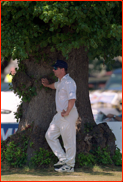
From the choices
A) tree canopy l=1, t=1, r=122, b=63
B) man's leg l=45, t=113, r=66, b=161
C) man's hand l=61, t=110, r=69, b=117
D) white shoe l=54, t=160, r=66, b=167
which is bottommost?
white shoe l=54, t=160, r=66, b=167

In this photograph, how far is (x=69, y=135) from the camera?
5855 mm

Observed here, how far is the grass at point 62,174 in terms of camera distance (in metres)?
5.27

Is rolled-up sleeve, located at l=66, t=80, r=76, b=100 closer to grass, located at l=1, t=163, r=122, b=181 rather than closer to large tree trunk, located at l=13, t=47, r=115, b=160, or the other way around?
large tree trunk, located at l=13, t=47, r=115, b=160

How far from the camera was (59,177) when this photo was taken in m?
5.38

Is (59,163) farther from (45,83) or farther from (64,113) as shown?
(45,83)

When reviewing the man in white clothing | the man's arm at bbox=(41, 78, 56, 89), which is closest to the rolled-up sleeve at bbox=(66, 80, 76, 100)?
the man in white clothing

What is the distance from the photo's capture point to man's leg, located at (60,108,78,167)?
5824mm

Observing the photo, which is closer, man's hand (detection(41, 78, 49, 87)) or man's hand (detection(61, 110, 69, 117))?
man's hand (detection(61, 110, 69, 117))

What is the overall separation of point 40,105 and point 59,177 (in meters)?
1.85

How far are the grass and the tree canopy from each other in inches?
87.3

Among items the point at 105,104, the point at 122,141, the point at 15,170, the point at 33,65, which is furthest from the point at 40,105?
the point at 105,104

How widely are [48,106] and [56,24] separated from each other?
1956 millimetres

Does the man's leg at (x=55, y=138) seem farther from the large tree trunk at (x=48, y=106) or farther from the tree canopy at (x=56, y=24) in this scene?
the tree canopy at (x=56, y=24)

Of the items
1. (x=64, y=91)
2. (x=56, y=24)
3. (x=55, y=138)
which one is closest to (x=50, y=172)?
(x=55, y=138)
